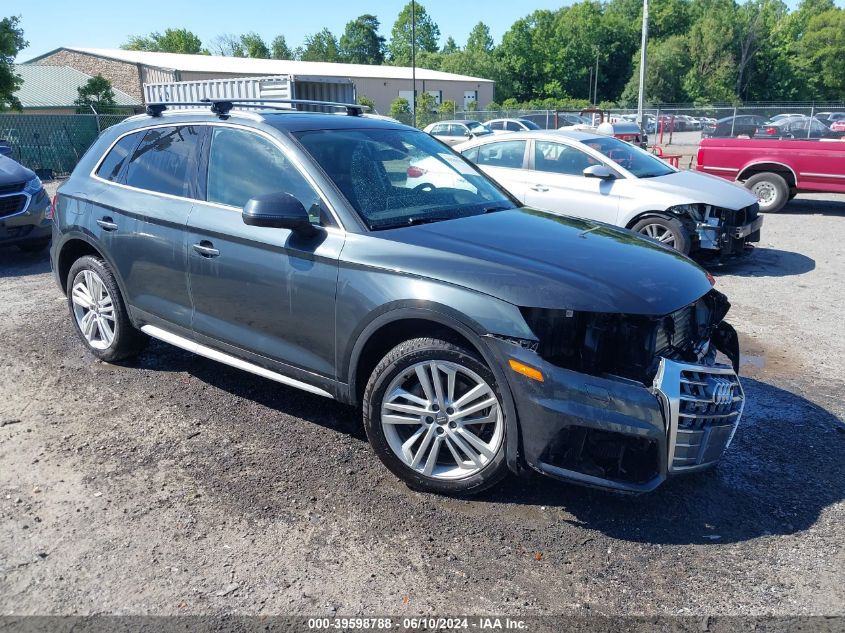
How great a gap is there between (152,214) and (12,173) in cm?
582

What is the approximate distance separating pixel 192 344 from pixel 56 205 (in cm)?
192

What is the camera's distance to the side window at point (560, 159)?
8.62m

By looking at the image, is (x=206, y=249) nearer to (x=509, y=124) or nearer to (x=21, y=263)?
(x=21, y=263)

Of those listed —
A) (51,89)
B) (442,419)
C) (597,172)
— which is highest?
(51,89)

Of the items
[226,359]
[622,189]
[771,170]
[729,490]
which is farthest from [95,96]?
[729,490]

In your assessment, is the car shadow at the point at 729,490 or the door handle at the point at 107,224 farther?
the door handle at the point at 107,224

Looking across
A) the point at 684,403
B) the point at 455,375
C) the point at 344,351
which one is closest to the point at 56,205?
the point at 344,351

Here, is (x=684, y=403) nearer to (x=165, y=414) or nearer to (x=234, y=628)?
(x=234, y=628)

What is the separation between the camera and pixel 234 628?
102 inches

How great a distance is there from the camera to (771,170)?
485 inches

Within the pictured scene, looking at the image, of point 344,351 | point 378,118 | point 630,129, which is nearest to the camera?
point 344,351

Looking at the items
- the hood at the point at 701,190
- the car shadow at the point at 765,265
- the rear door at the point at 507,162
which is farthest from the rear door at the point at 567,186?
the car shadow at the point at 765,265

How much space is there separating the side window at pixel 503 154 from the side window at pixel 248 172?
5447 mm

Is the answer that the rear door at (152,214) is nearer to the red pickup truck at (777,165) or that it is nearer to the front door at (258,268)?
the front door at (258,268)
